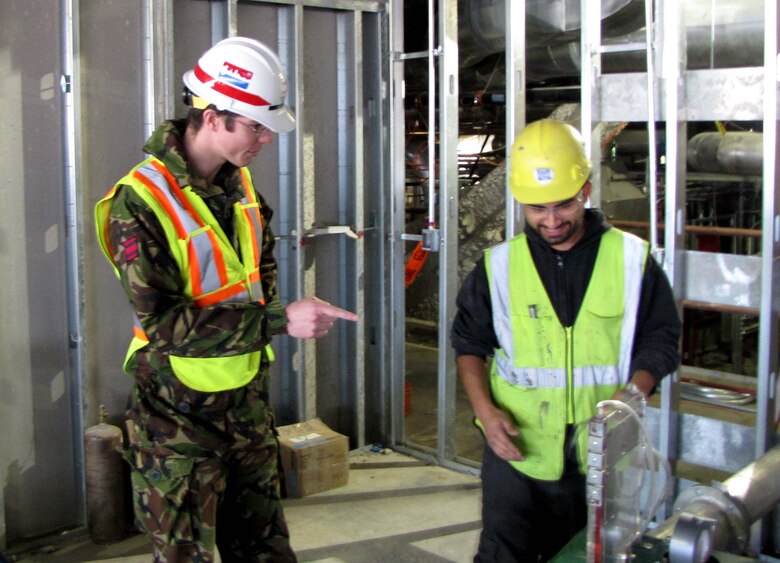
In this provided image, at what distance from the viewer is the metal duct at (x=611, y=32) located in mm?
4297

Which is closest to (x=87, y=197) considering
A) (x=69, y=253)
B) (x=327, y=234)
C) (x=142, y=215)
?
(x=69, y=253)

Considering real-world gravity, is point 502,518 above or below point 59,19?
below

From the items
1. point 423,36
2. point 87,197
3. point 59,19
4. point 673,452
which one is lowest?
point 673,452

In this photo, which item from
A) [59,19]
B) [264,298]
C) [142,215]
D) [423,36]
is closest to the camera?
[142,215]

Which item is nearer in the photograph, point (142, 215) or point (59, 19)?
point (142, 215)

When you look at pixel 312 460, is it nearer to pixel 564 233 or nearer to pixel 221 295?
pixel 221 295

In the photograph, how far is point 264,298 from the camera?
9.04ft

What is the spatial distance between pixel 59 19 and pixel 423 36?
2.97m

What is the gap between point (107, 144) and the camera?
13.1 feet

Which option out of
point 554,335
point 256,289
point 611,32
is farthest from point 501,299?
point 611,32

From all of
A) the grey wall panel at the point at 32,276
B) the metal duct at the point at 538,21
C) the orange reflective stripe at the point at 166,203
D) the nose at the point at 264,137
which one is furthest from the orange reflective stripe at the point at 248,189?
the metal duct at the point at 538,21

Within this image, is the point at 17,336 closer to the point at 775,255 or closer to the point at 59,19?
the point at 59,19

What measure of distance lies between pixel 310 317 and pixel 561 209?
0.68 metres

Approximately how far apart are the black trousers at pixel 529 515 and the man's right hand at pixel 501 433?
11 centimetres
